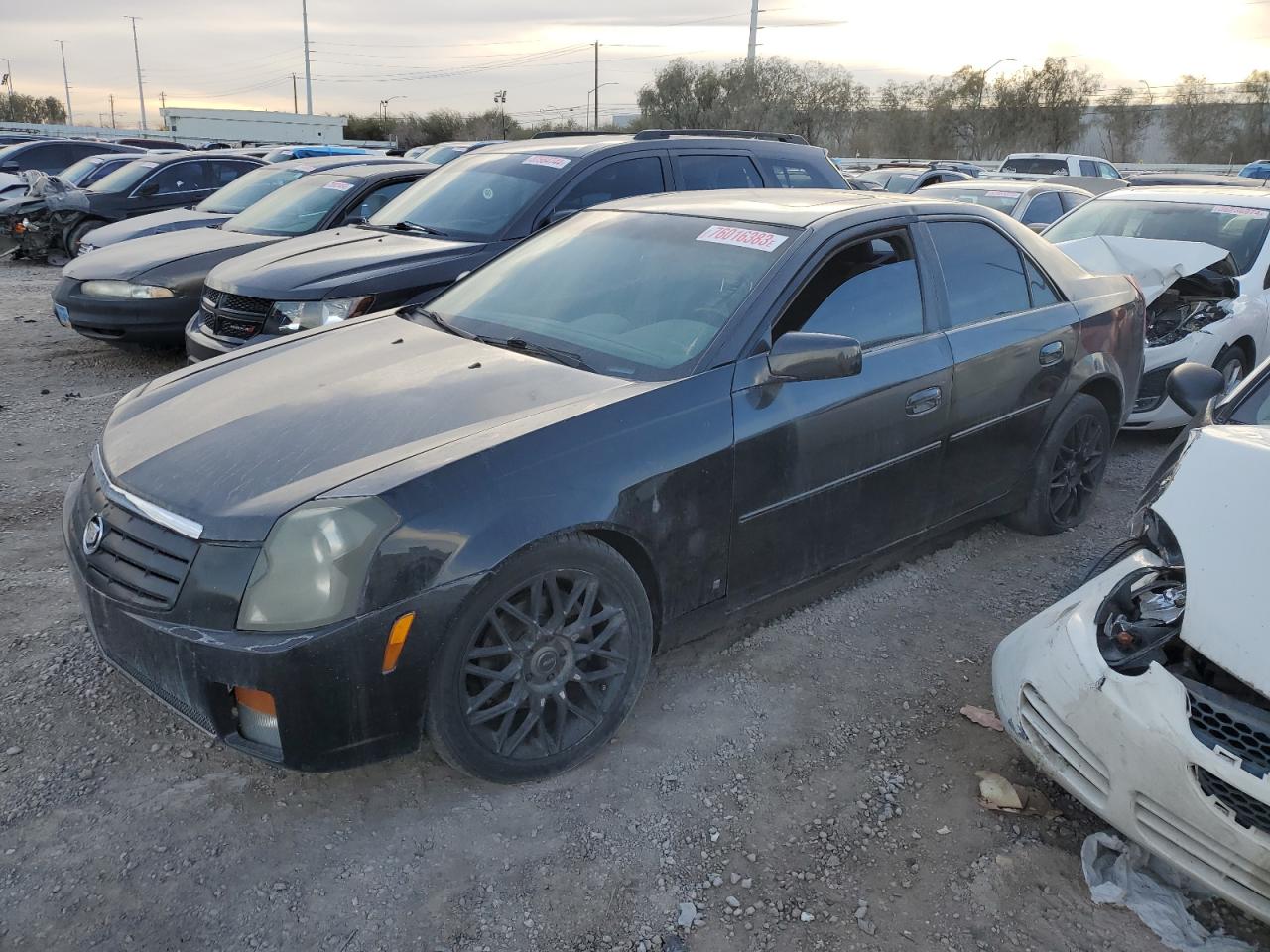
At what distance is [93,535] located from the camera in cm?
270

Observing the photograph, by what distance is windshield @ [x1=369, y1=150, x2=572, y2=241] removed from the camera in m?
6.15

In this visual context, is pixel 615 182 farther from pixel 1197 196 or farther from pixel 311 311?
pixel 1197 196

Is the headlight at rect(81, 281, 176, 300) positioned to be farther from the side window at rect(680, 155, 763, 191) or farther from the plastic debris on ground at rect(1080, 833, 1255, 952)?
the plastic debris on ground at rect(1080, 833, 1255, 952)

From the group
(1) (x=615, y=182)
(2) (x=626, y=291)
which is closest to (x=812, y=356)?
(2) (x=626, y=291)

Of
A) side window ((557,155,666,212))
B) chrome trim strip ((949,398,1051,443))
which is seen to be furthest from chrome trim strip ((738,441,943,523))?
side window ((557,155,666,212))

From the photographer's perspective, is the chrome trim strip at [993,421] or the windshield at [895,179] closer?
the chrome trim strip at [993,421]

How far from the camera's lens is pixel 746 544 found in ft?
10.4

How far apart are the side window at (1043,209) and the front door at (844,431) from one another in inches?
304

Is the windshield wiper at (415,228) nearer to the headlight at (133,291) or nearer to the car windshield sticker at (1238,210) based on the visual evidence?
the headlight at (133,291)

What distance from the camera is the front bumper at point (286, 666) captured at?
2.34 m

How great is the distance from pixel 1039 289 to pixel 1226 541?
7.06 feet

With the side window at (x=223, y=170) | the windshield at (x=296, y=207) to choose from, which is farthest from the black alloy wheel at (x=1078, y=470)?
the side window at (x=223, y=170)

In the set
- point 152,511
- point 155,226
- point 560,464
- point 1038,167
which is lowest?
point 152,511

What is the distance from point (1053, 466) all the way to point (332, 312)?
4.10 meters
